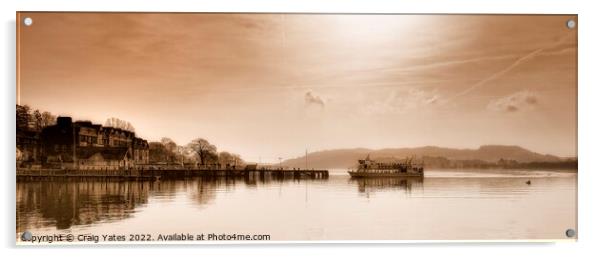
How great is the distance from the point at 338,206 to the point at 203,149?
0.97m

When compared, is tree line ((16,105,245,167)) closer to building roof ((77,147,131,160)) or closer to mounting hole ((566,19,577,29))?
building roof ((77,147,131,160))

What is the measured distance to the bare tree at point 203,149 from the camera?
3.87 metres

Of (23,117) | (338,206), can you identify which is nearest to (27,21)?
(23,117)

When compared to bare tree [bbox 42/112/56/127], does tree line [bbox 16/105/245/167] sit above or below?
below

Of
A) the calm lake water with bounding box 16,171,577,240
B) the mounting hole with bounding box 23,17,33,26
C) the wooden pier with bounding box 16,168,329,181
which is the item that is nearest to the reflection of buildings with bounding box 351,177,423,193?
the calm lake water with bounding box 16,171,577,240

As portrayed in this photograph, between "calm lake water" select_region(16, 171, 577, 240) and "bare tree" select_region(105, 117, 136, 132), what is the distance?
1.25 feet

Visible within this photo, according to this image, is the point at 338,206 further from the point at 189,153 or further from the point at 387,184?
the point at 189,153

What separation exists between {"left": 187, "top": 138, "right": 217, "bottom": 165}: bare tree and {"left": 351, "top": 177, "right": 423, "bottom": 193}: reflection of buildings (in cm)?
96

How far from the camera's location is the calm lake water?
152 inches

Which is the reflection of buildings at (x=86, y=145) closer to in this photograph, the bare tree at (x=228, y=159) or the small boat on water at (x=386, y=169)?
the bare tree at (x=228, y=159)

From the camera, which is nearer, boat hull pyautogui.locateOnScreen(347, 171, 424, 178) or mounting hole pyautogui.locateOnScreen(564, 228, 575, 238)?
boat hull pyautogui.locateOnScreen(347, 171, 424, 178)

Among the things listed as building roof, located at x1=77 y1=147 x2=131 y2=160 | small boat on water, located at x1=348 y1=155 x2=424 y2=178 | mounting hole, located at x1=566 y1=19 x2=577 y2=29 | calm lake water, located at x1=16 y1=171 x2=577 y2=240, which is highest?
mounting hole, located at x1=566 y1=19 x2=577 y2=29

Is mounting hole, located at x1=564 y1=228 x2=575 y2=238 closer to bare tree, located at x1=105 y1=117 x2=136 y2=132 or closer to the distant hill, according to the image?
the distant hill
